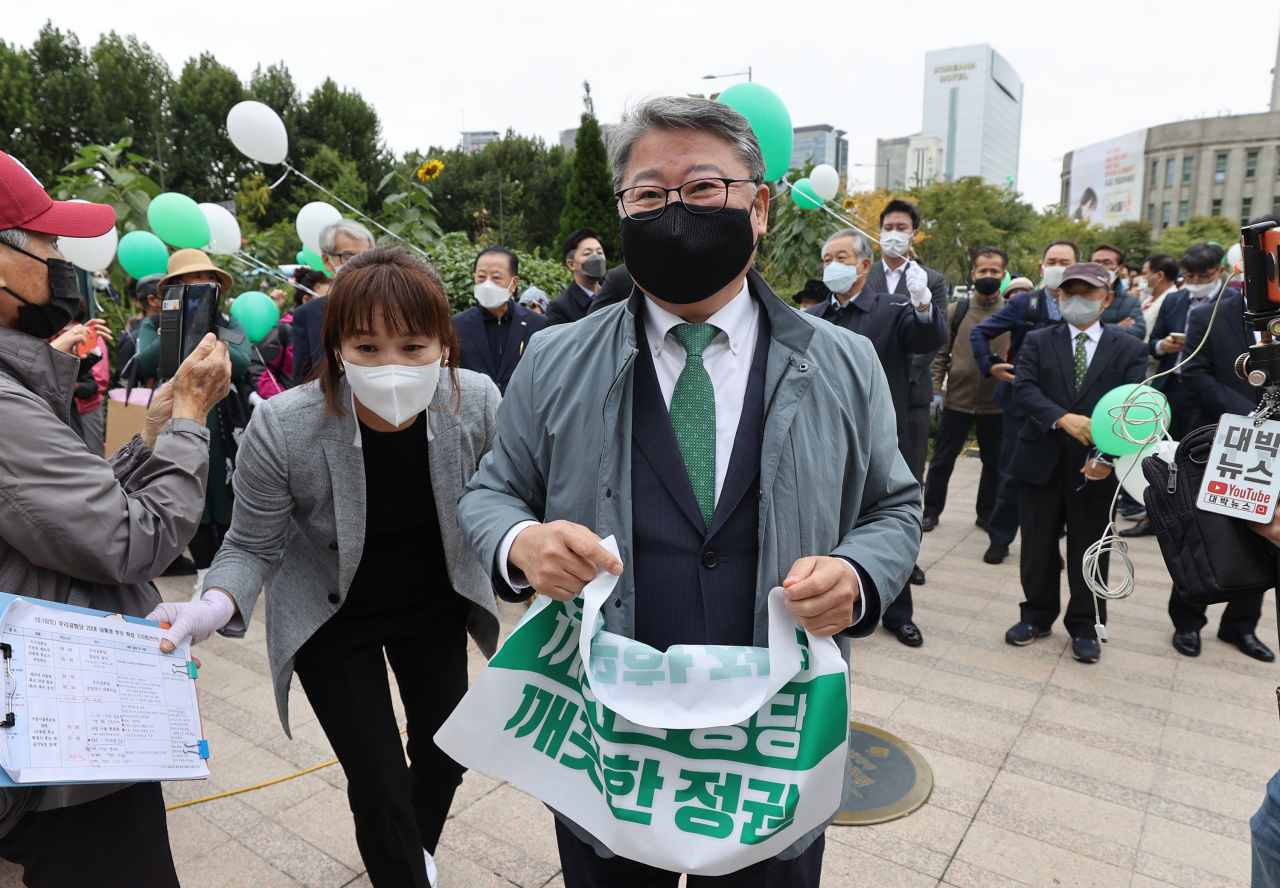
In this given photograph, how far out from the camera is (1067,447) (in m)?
4.20

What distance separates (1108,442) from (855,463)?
2634mm

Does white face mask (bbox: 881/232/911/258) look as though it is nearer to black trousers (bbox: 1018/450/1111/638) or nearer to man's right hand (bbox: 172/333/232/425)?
black trousers (bbox: 1018/450/1111/638)

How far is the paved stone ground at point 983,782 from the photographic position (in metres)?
2.58

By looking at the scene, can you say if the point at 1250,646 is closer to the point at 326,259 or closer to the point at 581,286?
the point at 581,286

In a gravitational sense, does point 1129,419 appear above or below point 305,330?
below

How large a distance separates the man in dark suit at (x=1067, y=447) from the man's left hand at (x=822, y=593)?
325cm

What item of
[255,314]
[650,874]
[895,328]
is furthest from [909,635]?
[255,314]

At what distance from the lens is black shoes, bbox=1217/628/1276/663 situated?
13.8ft

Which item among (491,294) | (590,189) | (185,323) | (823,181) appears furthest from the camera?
(590,189)

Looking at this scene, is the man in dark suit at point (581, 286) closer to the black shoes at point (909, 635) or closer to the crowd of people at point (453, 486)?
the black shoes at point (909, 635)

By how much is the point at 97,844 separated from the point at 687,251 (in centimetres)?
177

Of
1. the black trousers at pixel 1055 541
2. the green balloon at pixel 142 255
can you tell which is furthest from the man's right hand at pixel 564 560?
the green balloon at pixel 142 255

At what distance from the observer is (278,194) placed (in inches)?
1250

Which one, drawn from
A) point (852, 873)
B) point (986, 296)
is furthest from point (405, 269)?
point (986, 296)
